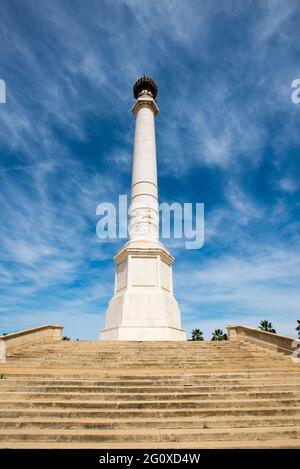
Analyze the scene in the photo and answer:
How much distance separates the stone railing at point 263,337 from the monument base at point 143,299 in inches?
121

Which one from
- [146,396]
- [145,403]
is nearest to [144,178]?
[146,396]

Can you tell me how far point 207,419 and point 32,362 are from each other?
6484mm

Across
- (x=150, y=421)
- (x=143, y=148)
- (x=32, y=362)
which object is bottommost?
(x=150, y=421)

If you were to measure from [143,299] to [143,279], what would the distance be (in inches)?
48.1

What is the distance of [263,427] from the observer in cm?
517

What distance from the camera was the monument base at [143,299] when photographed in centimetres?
1388

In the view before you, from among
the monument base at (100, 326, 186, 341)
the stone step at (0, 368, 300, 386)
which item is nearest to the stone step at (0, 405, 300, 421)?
the stone step at (0, 368, 300, 386)

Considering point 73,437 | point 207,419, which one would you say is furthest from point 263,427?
point 73,437

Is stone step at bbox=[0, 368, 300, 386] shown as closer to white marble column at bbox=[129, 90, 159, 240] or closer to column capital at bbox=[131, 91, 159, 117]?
white marble column at bbox=[129, 90, 159, 240]

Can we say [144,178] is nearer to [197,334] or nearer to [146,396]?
[146,396]

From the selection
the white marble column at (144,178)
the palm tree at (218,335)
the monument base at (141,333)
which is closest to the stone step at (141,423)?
the monument base at (141,333)

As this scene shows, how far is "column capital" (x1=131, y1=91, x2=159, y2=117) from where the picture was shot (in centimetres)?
2277

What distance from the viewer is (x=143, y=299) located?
575 inches
